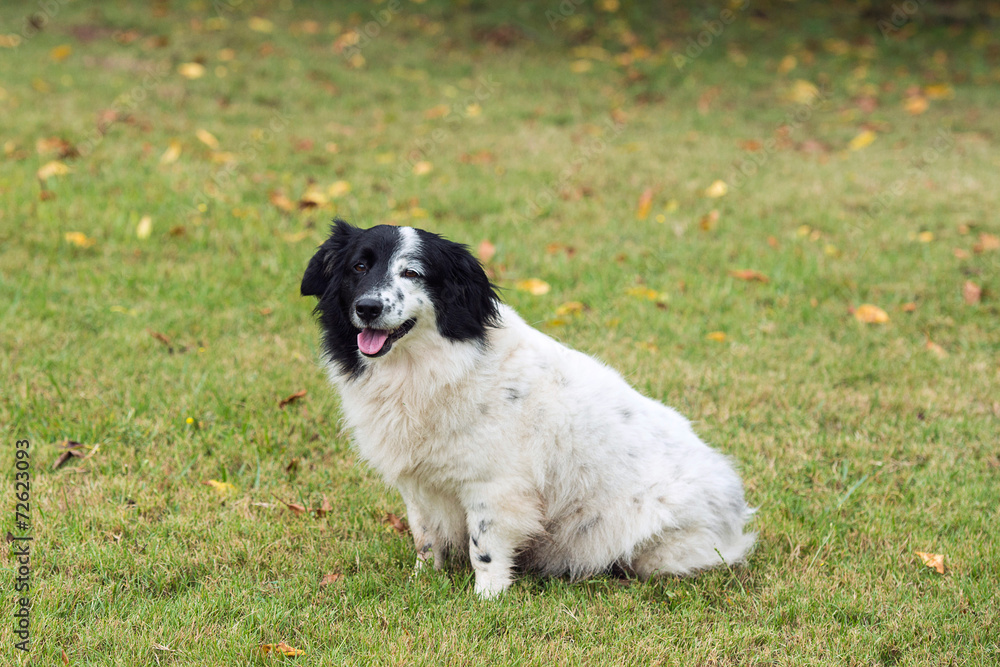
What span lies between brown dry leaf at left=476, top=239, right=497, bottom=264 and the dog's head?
10.6 ft

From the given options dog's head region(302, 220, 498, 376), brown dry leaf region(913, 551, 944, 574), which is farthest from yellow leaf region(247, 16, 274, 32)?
brown dry leaf region(913, 551, 944, 574)

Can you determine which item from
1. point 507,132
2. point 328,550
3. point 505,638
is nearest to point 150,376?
point 328,550

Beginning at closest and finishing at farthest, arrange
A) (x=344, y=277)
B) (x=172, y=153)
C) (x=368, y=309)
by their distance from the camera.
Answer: (x=368, y=309), (x=344, y=277), (x=172, y=153)

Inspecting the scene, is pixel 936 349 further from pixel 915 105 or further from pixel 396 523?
pixel 915 105

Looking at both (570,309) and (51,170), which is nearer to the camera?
(570,309)

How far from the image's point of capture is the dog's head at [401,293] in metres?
2.95

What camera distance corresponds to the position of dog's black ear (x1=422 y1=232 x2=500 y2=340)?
3.04 m

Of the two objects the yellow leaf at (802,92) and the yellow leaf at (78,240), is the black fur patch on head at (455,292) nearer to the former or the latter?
the yellow leaf at (78,240)

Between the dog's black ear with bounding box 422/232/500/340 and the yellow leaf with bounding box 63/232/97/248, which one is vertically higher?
the dog's black ear with bounding box 422/232/500/340

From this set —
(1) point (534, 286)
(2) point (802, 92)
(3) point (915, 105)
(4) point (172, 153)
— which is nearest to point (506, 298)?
(1) point (534, 286)

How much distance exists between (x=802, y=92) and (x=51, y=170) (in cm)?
931

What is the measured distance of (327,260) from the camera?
3.22 metres

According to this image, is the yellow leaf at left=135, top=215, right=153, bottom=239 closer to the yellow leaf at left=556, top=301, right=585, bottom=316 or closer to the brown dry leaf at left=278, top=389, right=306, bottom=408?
the brown dry leaf at left=278, top=389, right=306, bottom=408

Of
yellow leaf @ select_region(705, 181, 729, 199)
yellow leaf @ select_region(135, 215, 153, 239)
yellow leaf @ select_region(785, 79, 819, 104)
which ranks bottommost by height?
yellow leaf @ select_region(785, 79, 819, 104)
